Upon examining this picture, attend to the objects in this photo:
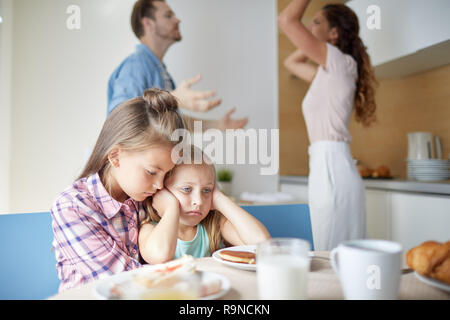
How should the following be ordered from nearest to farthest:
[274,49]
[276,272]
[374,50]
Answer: [276,272] → [374,50] → [274,49]

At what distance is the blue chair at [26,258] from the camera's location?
78 centimetres

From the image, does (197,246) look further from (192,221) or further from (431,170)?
(431,170)

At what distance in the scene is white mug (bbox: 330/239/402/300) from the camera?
1.28ft

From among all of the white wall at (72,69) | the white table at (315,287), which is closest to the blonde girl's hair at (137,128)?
the white table at (315,287)

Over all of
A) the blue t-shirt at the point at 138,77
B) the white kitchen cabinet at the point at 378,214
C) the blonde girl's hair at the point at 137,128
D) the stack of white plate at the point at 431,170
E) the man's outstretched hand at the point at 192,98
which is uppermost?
the blue t-shirt at the point at 138,77

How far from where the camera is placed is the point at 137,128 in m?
0.78

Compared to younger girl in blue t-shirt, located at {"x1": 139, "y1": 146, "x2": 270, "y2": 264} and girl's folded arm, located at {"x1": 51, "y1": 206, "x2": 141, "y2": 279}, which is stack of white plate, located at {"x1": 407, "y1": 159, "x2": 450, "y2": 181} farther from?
girl's folded arm, located at {"x1": 51, "y1": 206, "x2": 141, "y2": 279}

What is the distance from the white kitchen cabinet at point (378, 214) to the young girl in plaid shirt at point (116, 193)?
132 centimetres

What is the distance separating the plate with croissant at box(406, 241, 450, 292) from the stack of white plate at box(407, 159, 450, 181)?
139cm

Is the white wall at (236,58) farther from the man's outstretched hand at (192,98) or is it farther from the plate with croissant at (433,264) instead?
the plate with croissant at (433,264)
